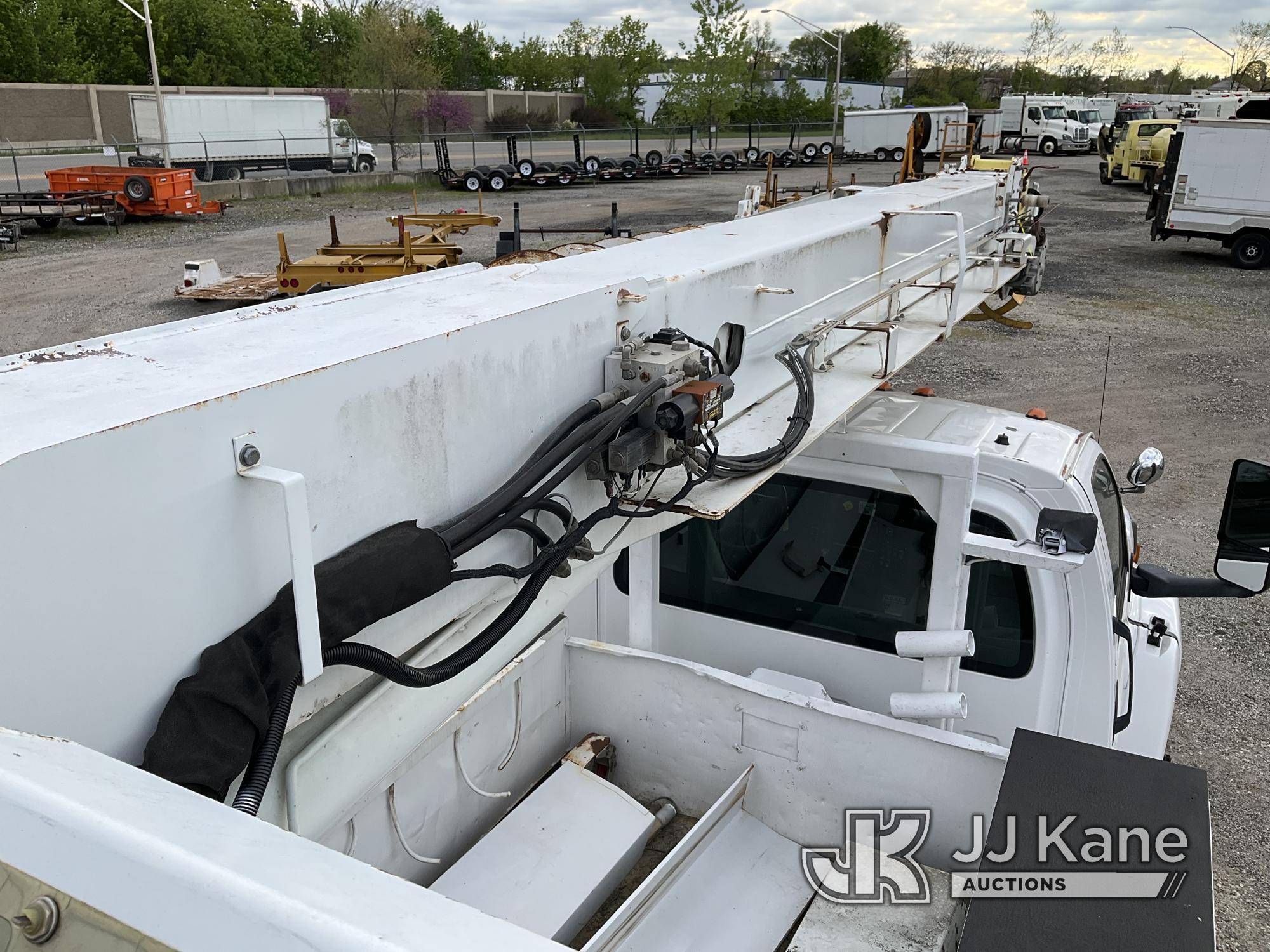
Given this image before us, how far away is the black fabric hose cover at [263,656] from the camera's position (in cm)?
134

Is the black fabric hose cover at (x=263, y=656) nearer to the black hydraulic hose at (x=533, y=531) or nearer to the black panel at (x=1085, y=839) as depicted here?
the black hydraulic hose at (x=533, y=531)

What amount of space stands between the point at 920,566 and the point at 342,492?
2.45m

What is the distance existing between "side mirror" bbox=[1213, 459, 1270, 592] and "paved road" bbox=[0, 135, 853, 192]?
32696 millimetres

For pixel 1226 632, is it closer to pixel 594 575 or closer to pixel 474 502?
pixel 594 575

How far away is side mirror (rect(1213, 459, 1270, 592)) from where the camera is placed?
298cm

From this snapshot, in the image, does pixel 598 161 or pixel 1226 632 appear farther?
pixel 598 161

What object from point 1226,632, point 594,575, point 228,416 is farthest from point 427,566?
point 1226,632

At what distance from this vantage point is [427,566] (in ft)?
5.38

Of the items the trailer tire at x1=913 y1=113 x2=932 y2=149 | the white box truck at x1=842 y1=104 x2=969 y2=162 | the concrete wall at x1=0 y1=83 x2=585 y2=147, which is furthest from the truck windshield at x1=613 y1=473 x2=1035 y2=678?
the concrete wall at x1=0 y1=83 x2=585 y2=147

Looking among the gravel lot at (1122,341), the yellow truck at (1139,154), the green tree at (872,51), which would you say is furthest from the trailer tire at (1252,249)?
the green tree at (872,51)

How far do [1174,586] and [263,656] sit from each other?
3157 millimetres

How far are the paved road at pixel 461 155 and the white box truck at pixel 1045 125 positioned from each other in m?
9.53

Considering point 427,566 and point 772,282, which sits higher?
point 772,282

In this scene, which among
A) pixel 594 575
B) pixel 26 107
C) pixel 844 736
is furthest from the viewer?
pixel 26 107
